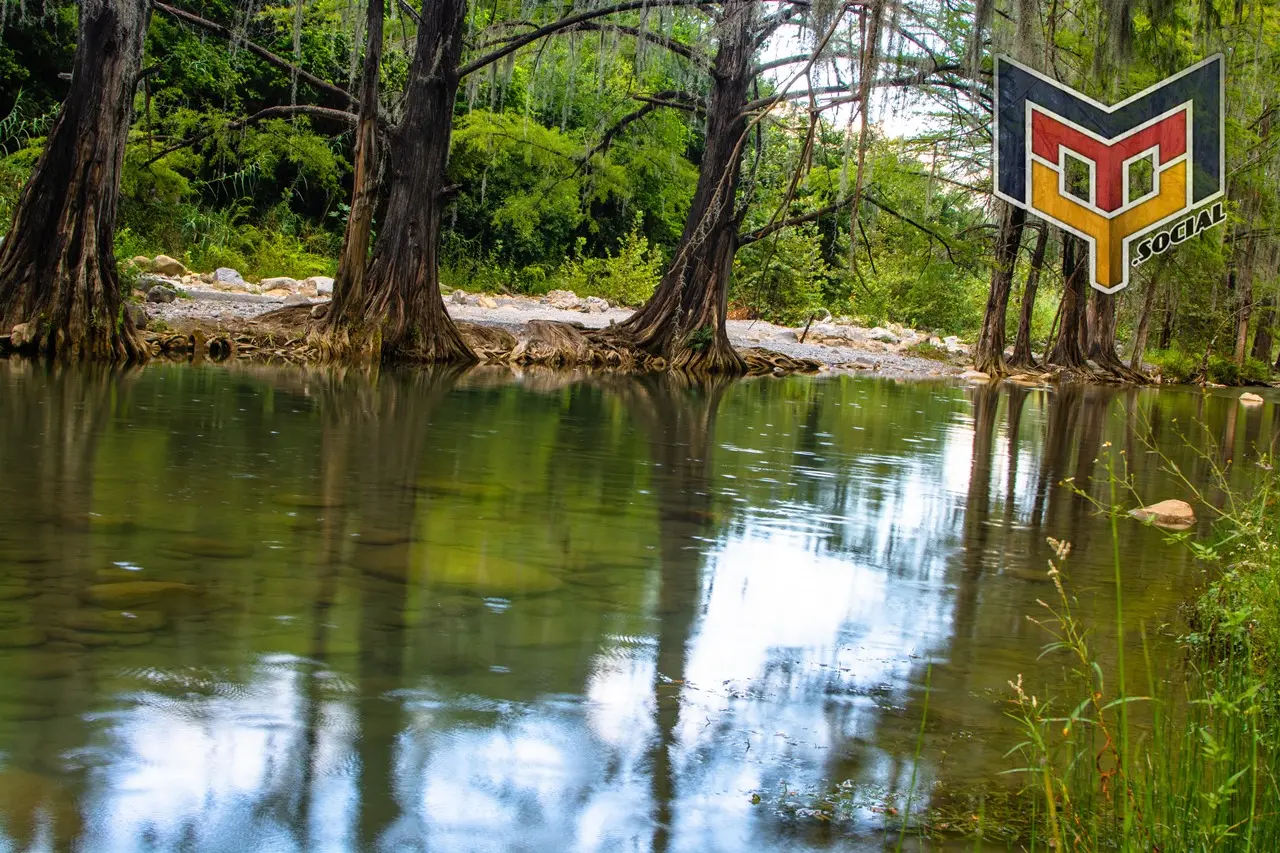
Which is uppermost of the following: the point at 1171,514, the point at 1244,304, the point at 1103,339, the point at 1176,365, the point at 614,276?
the point at 1244,304

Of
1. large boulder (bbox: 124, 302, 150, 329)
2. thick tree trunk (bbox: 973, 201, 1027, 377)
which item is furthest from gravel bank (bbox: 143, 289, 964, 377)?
thick tree trunk (bbox: 973, 201, 1027, 377)

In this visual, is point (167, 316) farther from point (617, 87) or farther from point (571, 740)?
point (617, 87)

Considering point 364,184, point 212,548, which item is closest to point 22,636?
point 212,548

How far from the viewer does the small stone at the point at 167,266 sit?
2061 centimetres

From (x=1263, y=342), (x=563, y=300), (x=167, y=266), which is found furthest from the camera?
(x=1263, y=342)

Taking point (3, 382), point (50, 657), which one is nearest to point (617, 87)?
point (3, 382)

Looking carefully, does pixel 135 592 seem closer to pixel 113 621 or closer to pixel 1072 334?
pixel 113 621

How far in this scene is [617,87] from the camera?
2905cm

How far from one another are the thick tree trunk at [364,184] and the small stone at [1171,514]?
390 inches

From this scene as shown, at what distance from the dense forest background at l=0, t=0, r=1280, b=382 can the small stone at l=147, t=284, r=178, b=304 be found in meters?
1.46

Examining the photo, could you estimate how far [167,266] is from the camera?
20.8 metres

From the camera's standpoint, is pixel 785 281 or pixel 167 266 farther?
pixel 785 281

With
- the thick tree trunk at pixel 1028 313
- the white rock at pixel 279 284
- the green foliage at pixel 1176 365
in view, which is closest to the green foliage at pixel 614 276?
the thick tree trunk at pixel 1028 313

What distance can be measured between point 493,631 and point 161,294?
568 inches
